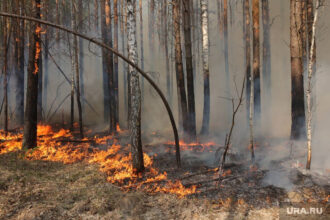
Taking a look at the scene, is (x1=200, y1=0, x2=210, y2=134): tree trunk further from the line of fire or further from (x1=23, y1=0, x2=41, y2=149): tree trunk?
(x1=23, y1=0, x2=41, y2=149): tree trunk

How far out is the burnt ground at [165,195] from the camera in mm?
5145

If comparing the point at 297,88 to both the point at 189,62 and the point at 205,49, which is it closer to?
the point at 189,62

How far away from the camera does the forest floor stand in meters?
5.10

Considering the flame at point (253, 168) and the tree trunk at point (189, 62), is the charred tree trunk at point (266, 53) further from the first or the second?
the flame at point (253, 168)

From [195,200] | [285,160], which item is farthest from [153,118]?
[195,200]

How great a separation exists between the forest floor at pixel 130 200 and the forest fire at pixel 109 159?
0.35 meters

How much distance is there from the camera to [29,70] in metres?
9.19

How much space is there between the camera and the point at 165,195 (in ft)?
19.5

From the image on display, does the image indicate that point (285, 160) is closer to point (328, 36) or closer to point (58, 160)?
point (58, 160)

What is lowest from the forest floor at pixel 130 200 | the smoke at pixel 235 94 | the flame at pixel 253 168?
the forest floor at pixel 130 200

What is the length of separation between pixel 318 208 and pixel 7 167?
8.66 meters

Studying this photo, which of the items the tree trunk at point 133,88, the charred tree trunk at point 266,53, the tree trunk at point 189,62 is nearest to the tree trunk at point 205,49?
the tree trunk at point 189,62

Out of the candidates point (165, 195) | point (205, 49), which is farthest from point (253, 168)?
point (205, 49)

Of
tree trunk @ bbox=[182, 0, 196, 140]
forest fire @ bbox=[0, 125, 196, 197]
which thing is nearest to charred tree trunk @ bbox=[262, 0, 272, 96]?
tree trunk @ bbox=[182, 0, 196, 140]
